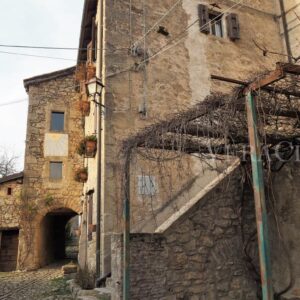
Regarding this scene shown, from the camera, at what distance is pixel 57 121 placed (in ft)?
47.8

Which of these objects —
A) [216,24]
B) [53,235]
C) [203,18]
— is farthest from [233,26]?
[53,235]

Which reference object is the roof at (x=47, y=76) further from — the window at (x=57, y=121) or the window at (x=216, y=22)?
the window at (x=216, y=22)

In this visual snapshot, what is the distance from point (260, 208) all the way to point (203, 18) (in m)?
8.63

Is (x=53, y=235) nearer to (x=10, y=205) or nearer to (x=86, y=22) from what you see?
(x=10, y=205)

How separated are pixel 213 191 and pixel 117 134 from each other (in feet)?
10.7

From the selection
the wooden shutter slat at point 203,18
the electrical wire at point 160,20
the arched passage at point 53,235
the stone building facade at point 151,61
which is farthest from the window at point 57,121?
the wooden shutter slat at point 203,18

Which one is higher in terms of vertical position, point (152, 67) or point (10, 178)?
point (152, 67)

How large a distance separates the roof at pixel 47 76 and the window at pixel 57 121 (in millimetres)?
1400

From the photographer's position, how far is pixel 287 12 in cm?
1258

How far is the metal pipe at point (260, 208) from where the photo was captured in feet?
12.3

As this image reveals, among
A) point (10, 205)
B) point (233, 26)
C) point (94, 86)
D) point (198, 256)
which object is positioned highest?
point (233, 26)

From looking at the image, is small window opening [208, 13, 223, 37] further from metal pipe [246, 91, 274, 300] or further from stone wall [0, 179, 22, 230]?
stone wall [0, 179, 22, 230]

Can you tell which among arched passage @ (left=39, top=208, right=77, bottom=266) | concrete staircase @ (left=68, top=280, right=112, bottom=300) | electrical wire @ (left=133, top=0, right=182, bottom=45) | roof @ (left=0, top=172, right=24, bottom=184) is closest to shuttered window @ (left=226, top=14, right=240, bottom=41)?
electrical wire @ (left=133, top=0, right=182, bottom=45)

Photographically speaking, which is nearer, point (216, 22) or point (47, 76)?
point (216, 22)
